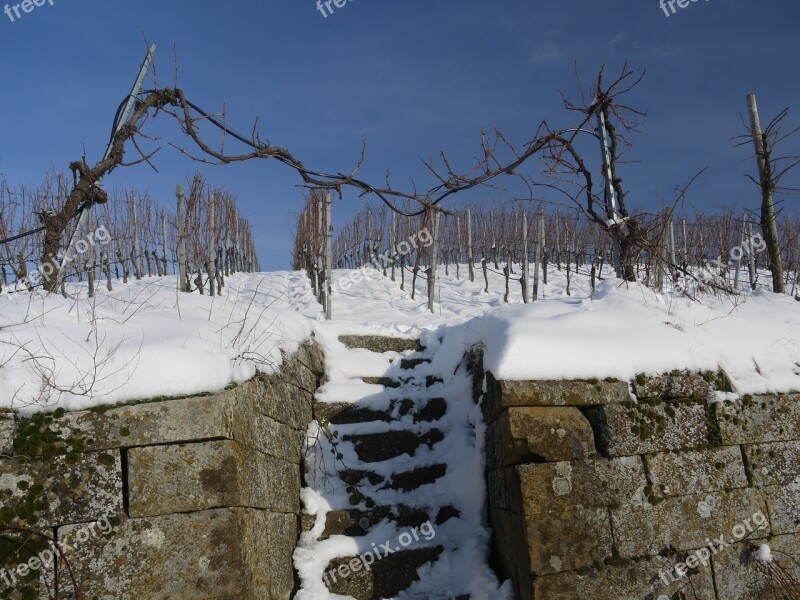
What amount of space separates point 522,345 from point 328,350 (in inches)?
109

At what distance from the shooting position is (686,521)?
343 cm

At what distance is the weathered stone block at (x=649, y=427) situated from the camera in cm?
346

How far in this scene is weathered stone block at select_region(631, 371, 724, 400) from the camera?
3629 mm

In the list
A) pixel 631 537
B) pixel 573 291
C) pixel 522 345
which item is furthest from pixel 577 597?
pixel 573 291

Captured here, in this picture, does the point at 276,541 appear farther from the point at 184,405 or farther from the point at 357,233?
the point at 357,233

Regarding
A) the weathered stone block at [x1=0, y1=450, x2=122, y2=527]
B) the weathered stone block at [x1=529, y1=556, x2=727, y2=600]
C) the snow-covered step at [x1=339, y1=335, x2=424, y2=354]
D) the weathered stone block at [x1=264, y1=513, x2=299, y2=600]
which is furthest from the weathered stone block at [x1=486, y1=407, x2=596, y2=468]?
the snow-covered step at [x1=339, y1=335, x2=424, y2=354]

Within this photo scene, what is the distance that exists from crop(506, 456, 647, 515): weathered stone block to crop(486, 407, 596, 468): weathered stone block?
0.20 ft

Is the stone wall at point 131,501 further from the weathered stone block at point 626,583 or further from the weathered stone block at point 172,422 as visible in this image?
the weathered stone block at point 626,583

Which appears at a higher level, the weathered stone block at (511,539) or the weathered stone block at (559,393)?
the weathered stone block at (559,393)

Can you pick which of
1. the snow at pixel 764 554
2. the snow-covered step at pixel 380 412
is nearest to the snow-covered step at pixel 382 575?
the snow-covered step at pixel 380 412

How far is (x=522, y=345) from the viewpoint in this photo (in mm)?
3631

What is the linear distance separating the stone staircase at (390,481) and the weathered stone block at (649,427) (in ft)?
4.56

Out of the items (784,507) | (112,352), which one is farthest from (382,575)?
(784,507)

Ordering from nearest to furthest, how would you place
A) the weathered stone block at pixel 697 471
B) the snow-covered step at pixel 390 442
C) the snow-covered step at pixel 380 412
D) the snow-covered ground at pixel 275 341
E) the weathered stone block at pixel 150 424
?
1. the weathered stone block at pixel 150 424
2. the snow-covered ground at pixel 275 341
3. the weathered stone block at pixel 697 471
4. the snow-covered step at pixel 390 442
5. the snow-covered step at pixel 380 412
